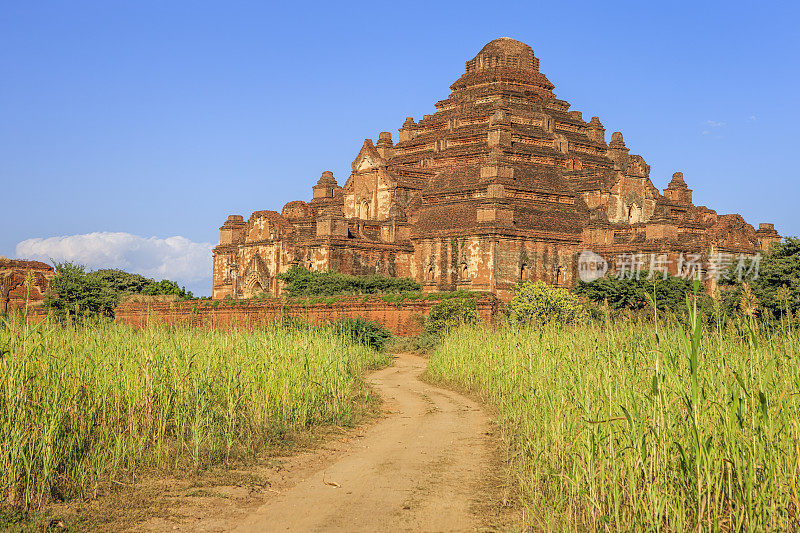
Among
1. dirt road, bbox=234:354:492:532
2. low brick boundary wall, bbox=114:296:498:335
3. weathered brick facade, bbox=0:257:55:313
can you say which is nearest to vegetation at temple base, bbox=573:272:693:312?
low brick boundary wall, bbox=114:296:498:335

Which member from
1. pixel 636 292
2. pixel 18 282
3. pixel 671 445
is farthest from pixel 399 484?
pixel 18 282

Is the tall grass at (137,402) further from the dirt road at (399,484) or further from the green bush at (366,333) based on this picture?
the green bush at (366,333)

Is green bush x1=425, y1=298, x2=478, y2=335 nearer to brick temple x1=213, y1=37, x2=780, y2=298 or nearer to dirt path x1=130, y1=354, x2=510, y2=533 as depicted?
brick temple x1=213, y1=37, x2=780, y2=298

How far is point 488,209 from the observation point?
3164cm

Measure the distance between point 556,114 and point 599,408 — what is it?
34.1 m

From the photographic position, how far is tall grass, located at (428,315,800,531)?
5098 millimetres

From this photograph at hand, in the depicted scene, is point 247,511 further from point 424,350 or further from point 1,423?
point 424,350

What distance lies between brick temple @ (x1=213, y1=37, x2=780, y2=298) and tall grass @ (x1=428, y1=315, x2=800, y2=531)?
931 inches

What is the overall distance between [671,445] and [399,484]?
2939 mm

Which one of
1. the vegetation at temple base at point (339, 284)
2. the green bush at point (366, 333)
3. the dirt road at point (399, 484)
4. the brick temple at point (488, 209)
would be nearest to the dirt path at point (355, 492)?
the dirt road at point (399, 484)

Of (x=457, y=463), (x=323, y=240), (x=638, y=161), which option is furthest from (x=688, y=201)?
(x=457, y=463)

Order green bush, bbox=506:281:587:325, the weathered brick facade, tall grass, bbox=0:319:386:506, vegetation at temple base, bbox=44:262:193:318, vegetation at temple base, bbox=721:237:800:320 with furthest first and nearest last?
1. the weathered brick facade
2. vegetation at temple base, bbox=44:262:193:318
3. green bush, bbox=506:281:587:325
4. vegetation at temple base, bbox=721:237:800:320
5. tall grass, bbox=0:319:386:506

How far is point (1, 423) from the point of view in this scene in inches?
275

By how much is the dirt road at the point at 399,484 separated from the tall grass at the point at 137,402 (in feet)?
3.76
